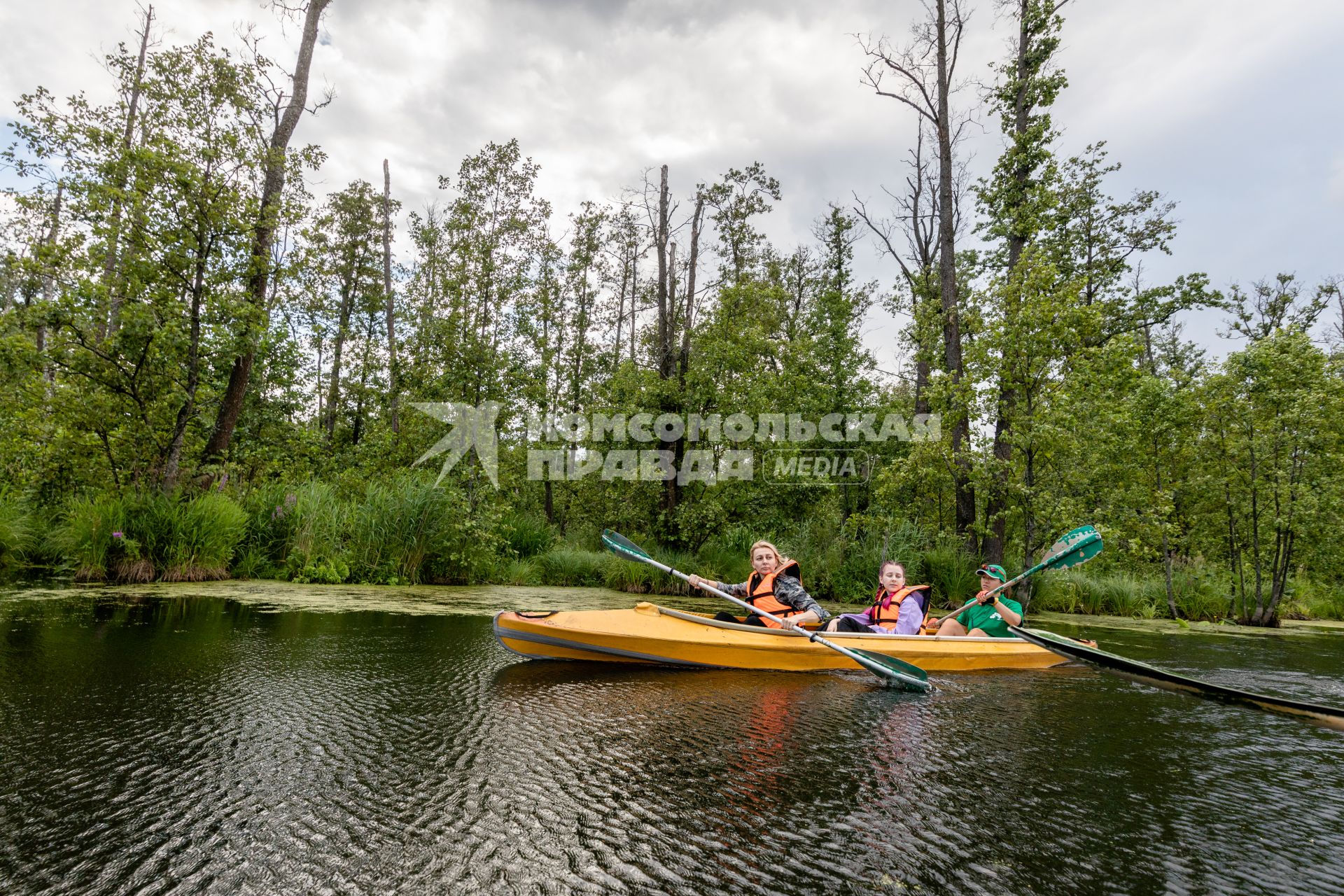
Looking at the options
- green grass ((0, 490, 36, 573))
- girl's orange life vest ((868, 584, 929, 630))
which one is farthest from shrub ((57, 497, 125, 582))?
girl's orange life vest ((868, 584, 929, 630))

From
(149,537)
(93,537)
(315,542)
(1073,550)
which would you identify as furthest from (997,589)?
(93,537)

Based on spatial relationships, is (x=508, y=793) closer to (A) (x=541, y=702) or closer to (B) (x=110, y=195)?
(A) (x=541, y=702)

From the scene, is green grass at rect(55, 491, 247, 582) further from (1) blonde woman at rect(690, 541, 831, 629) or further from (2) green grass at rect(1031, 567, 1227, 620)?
(2) green grass at rect(1031, 567, 1227, 620)

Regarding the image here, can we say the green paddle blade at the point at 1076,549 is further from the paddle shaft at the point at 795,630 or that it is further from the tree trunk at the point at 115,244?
the tree trunk at the point at 115,244

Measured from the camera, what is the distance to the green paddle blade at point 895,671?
15.3ft

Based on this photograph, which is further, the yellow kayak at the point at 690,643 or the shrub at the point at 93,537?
the shrub at the point at 93,537

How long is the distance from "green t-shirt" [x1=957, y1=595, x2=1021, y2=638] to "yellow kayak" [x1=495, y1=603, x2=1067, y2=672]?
67cm

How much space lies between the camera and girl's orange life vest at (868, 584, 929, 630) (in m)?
5.96

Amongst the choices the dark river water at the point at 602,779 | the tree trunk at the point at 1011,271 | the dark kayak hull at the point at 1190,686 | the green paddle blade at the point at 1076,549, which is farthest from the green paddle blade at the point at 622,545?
the tree trunk at the point at 1011,271

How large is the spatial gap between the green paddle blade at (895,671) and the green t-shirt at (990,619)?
161cm

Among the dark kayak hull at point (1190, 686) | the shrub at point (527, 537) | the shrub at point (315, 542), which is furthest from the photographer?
the shrub at point (527, 537)

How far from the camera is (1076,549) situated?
18.6 ft

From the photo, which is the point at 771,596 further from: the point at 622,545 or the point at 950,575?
the point at 950,575

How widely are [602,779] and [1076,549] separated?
15.9ft
